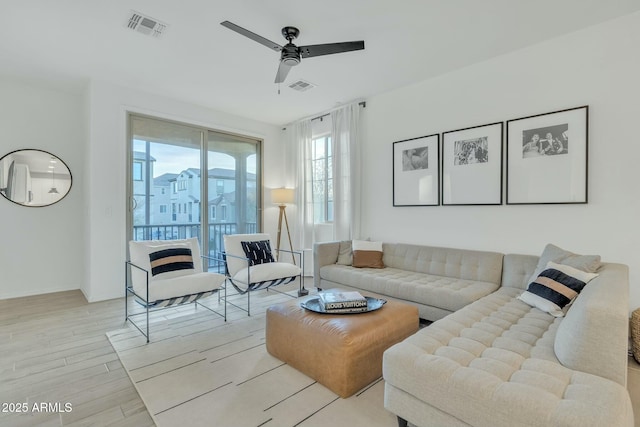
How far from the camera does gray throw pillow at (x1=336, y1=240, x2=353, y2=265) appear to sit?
402 centimetres

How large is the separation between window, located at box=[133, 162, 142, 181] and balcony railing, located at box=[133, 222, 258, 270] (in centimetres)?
66

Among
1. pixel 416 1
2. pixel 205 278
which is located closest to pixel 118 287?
pixel 205 278

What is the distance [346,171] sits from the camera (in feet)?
15.1

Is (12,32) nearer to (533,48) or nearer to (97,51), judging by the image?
(97,51)

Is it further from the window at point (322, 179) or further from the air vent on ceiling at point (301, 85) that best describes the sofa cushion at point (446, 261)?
the air vent on ceiling at point (301, 85)

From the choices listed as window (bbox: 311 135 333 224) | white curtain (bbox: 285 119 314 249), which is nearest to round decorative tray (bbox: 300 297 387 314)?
window (bbox: 311 135 333 224)

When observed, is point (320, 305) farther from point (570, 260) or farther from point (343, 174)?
point (343, 174)

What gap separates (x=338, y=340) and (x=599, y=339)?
48.6 inches

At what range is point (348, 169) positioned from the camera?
458 centimetres

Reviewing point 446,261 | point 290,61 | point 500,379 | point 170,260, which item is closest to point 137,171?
point 170,260

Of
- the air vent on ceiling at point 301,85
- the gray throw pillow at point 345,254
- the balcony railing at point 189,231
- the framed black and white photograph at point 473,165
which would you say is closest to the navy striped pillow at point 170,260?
the balcony railing at point 189,231

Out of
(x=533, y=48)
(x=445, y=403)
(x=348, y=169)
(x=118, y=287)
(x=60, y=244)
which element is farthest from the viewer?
(x=348, y=169)

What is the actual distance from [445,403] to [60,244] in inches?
200

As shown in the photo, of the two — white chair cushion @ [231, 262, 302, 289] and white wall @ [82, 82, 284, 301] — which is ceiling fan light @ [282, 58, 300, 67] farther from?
white wall @ [82, 82, 284, 301]
